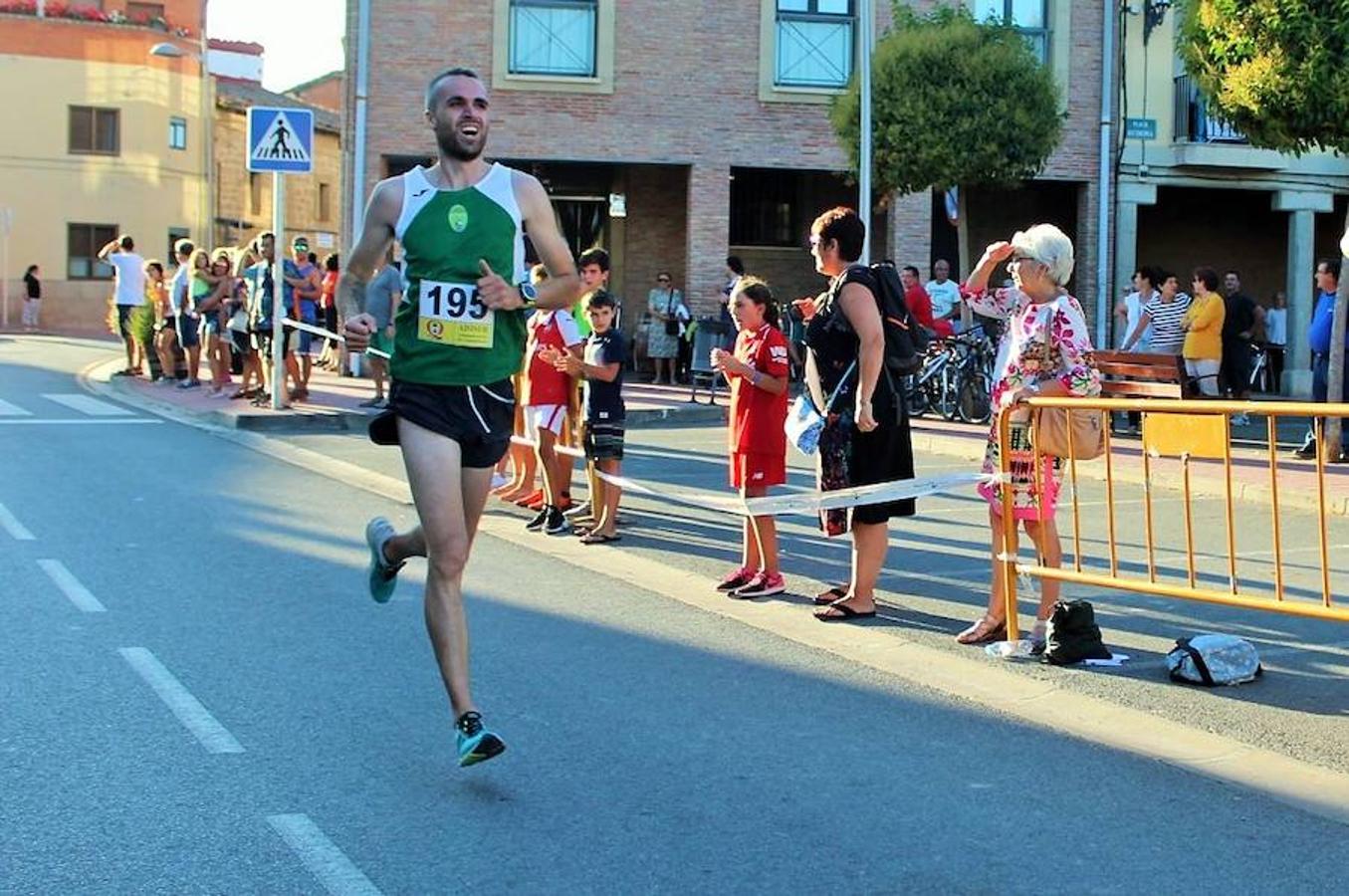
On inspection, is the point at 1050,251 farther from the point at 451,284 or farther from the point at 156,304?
the point at 156,304

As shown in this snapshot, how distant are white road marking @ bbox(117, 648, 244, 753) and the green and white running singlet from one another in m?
1.43

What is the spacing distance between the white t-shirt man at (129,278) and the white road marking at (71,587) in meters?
16.4

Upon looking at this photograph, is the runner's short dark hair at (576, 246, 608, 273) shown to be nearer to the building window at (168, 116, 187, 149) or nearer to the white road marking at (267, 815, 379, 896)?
the white road marking at (267, 815, 379, 896)

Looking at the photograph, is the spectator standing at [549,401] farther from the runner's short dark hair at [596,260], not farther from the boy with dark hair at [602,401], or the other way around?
the runner's short dark hair at [596,260]

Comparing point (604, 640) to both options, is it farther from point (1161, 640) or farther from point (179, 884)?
point (179, 884)

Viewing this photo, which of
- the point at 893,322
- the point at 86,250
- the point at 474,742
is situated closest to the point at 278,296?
the point at 893,322

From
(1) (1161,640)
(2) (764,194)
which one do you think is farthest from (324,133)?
(1) (1161,640)

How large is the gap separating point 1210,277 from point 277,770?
15.2 m

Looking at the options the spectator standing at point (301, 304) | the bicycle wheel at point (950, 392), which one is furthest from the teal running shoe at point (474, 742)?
the spectator standing at point (301, 304)

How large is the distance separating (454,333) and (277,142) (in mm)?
14009

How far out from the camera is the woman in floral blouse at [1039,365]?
7914mm

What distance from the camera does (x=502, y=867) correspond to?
4.97 metres

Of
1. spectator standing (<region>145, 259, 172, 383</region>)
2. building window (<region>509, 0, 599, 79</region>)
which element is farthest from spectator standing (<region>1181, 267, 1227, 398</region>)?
spectator standing (<region>145, 259, 172, 383</region>)

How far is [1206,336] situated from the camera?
1920 centimetres
